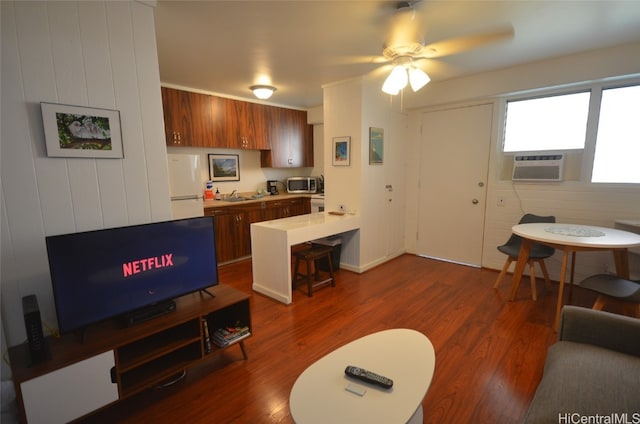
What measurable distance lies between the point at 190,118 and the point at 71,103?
2.40 meters

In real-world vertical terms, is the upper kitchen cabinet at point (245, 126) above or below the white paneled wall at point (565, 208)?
above

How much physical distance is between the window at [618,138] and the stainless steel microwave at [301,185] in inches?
Answer: 151

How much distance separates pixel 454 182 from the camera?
162 inches

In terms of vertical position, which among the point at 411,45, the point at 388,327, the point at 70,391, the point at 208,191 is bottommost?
the point at 388,327

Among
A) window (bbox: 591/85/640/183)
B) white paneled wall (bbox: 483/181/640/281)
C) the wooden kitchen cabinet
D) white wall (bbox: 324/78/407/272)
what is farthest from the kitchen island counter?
window (bbox: 591/85/640/183)

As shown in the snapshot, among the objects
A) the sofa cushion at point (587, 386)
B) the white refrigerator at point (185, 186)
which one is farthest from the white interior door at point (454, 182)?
the white refrigerator at point (185, 186)

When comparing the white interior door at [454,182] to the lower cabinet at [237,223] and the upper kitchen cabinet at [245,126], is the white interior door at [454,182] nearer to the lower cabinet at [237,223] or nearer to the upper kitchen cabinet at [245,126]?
the lower cabinet at [237,223]

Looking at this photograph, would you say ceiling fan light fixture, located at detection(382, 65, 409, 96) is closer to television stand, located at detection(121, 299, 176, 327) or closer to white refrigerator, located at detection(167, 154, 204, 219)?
television stand, located at detection(121, 299, 176, 327)

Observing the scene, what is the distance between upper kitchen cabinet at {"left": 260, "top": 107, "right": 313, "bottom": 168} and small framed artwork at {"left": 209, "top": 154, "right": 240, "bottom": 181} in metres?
0.52

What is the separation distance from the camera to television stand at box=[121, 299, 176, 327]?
1728 mm

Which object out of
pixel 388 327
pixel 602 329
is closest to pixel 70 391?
pixel 388 327

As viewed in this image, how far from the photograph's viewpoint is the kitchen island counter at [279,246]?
294cm

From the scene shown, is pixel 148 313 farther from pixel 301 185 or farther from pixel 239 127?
pixel 301 185

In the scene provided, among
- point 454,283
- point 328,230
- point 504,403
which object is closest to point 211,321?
point 328,230
